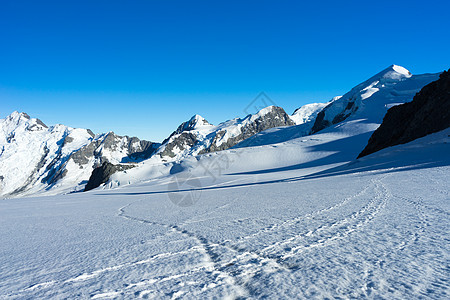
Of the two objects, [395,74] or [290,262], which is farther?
[395,74]

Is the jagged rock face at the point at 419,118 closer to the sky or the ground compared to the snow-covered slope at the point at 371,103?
closer to the ground

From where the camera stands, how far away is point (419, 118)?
2683 centimetres

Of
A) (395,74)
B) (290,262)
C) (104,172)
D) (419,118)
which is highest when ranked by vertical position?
(395,74)

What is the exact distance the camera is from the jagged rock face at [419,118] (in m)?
24.9

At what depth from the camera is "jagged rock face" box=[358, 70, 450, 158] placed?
24.9 m

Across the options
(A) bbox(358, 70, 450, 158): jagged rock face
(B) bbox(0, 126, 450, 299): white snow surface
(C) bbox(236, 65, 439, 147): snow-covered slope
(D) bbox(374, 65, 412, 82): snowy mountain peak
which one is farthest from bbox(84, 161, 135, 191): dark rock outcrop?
(D) bbox(374, 65, 412, 82): snowy mountain peak

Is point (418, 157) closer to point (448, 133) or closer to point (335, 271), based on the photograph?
point (448, 133)

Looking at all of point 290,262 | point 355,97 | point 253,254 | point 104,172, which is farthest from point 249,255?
point 355,97

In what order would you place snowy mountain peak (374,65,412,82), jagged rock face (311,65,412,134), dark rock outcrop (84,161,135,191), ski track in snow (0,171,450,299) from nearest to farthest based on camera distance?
ski track in snow (0,171,450,299) < dark rock outcrop (84,161,135,191) < jagged rock face (311,65,412,134) < snowy mountain peak (374,65,412,82)

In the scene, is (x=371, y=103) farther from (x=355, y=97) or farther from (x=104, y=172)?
(x=104, y=172)

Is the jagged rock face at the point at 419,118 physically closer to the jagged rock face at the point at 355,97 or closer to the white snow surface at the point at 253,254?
the white snow surface at the point at 253,254

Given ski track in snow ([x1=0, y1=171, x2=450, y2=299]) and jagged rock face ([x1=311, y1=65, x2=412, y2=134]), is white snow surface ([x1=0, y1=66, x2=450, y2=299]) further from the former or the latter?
jagged rock face ([x1=311, y1=65, x2=412, y2=134])

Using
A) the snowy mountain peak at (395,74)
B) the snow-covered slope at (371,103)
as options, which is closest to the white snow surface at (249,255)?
the snow-covered slope at (371,103)

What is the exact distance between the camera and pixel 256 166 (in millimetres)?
44844
